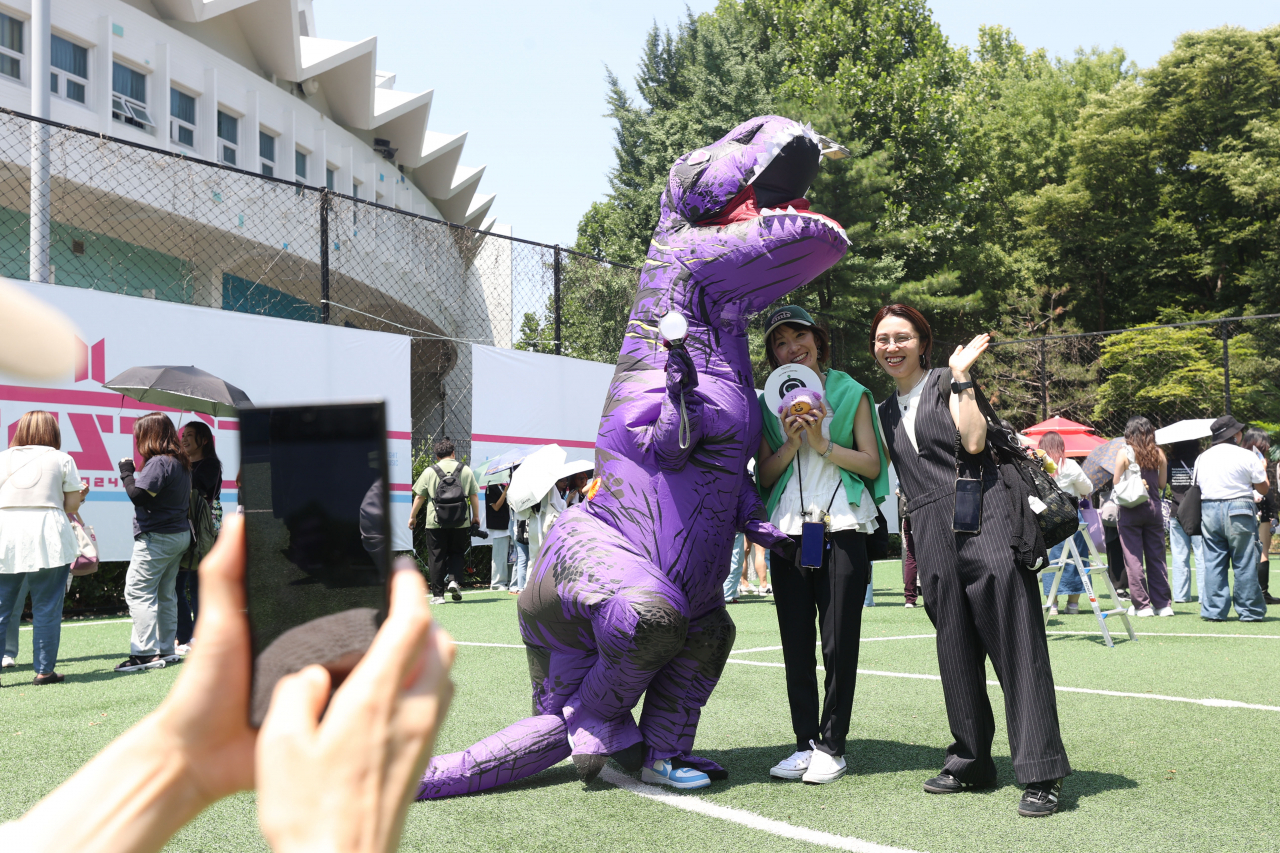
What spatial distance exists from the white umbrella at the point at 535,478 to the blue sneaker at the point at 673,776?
20.6 ft

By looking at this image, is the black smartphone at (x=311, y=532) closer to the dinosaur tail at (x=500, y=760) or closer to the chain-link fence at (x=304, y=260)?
the dinosaur tail at (x=500, y=760)

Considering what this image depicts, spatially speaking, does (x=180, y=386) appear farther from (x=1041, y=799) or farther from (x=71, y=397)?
(x=1041, y=799)

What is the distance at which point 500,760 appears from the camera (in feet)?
12.1

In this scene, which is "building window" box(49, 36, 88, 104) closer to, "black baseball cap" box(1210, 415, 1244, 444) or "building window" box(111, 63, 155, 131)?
"building window" box(111, 63, 155, 131)

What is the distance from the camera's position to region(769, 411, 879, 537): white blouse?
12.8 feet

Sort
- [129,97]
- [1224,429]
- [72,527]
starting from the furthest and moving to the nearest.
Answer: [129,97]
[1224,429]
[72,527]

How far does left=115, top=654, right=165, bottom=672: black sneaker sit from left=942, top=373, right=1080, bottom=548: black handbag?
214 inches

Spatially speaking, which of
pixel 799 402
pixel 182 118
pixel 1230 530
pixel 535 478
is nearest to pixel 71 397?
pixel 535 478

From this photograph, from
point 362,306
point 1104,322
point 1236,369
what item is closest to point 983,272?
point 1104,322

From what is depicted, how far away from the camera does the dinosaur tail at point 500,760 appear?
12.0ft

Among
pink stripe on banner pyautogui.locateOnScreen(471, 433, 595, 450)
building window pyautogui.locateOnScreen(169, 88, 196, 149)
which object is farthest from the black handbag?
building window pyautogui.locateOnScreen(169, 88, 196, 149)

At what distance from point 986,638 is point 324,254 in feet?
29.1

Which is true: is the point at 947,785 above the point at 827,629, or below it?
A: below

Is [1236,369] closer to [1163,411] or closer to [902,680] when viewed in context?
[1163,411]
